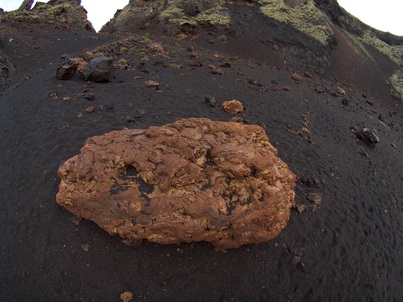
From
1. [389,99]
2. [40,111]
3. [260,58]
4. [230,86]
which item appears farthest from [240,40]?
[40,111]

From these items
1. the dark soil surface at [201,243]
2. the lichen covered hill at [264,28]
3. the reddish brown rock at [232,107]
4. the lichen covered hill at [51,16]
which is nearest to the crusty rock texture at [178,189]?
the dark soil surface at [201,243]

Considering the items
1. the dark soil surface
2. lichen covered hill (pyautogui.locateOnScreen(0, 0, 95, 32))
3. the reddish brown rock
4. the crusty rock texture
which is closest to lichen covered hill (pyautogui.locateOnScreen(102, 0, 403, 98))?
lichen covered hill (pyautogui.locateOnScreen(0, 0, 95, 32))

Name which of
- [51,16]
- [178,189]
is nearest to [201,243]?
[178,189]

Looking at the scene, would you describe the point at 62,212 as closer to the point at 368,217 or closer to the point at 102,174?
the point at 102,174

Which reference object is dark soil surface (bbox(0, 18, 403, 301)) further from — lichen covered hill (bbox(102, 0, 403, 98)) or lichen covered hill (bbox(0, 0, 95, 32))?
lichen covered hill (bbox(0, 0, 95, 32))

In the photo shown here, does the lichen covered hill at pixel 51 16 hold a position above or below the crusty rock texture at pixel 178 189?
below

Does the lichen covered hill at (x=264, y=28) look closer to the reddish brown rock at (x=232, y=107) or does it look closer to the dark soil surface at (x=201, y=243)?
the dark soil surface at (x=201, y=243)
